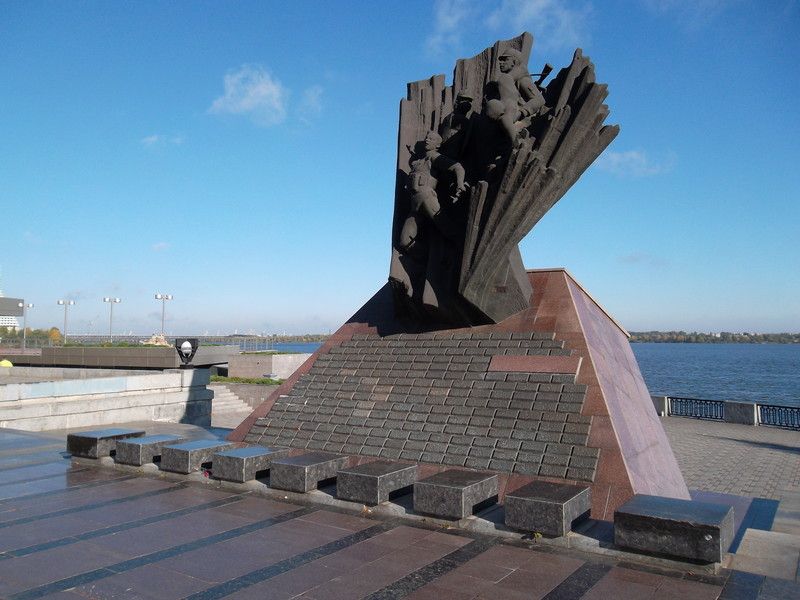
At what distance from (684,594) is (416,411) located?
3.90m

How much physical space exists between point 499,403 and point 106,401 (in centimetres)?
1019

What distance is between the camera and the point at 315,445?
25.2 feet

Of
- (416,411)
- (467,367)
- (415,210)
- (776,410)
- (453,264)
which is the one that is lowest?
(776,410)

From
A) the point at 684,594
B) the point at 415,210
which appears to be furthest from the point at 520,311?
the point at 684,594

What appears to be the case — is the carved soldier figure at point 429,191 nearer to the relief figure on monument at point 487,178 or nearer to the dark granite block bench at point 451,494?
the relief figure on monument at point 487,178

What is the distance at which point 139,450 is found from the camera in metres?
7.88

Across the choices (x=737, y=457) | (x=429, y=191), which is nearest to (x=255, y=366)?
(x=737, y=457)

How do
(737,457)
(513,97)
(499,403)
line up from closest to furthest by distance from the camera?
(499,403) < (513,97) < (737,457)

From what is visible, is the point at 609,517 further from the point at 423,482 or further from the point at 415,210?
the point at 415,210

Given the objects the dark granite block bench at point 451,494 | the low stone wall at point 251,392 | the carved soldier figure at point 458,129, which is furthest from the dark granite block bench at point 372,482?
the low stone wall at point 251,392

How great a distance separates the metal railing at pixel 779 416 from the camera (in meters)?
20.0

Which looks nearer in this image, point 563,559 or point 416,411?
point 563,559

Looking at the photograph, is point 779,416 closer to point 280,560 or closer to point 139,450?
point 139,450

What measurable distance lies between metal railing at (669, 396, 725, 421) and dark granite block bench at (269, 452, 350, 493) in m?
18.8
